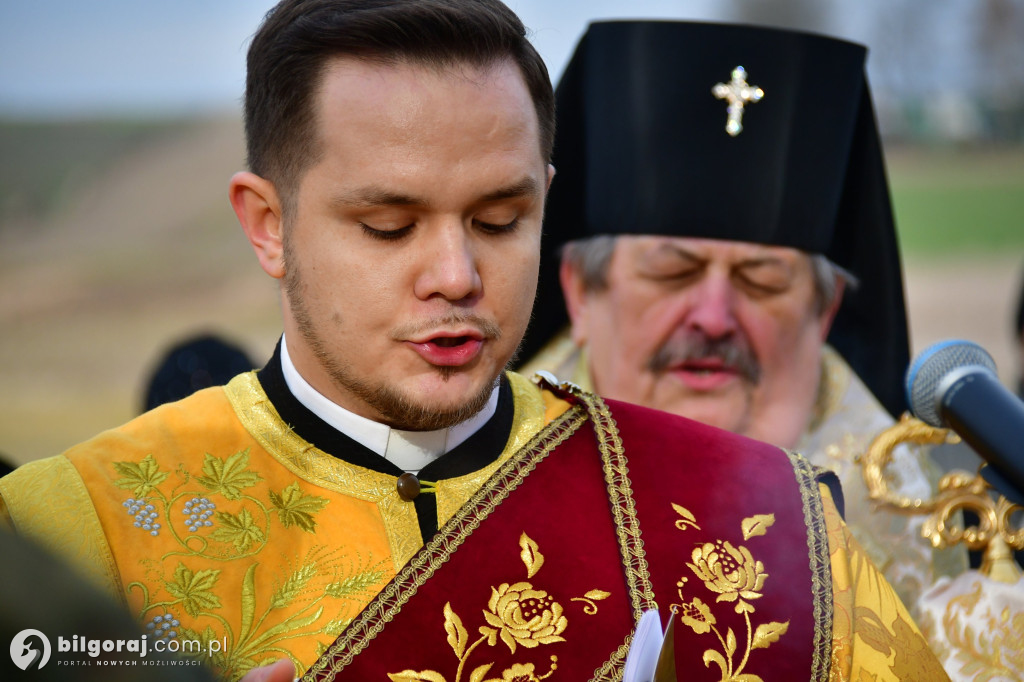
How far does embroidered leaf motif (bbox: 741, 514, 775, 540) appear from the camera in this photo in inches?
96.5

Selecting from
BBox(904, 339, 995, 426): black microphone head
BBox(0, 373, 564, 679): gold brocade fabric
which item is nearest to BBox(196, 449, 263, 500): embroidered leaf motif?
BBox(0, 373, 564, 679): gold brocade fabric

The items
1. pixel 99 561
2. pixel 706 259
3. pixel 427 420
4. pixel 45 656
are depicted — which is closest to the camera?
pixel 45 656

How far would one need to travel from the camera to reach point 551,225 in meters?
4.52

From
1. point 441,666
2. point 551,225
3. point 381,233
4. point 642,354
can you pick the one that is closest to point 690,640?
point 441,666

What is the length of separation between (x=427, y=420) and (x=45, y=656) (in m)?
1.43

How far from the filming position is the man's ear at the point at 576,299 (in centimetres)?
445

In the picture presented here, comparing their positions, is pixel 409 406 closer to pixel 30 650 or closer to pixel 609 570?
pixel 609 570

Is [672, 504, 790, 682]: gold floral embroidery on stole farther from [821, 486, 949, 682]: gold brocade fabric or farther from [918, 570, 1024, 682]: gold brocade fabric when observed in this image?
[918, 570, 1024, 682]: gold brocade fabric

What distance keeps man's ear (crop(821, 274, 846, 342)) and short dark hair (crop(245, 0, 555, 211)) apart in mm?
2238

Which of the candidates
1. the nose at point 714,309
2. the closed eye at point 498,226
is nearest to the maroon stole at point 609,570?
the closed eye at point 498,226

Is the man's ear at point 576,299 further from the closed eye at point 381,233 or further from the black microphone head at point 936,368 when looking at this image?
the closed eye at point 381,233

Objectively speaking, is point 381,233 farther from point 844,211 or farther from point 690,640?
point 844,211

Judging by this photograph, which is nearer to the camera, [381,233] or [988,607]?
[381,233]

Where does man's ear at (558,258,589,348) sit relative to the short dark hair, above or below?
below
